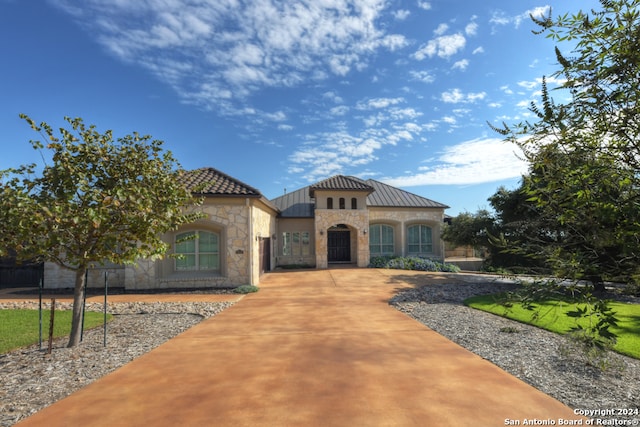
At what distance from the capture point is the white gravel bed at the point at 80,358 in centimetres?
457

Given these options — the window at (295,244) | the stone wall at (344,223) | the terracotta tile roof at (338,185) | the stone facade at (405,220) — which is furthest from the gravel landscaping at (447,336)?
the stone facade at (405,220)

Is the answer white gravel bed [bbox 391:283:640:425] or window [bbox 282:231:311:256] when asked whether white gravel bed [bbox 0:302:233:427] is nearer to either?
white gravel bed [bbox 391:283:640:425]

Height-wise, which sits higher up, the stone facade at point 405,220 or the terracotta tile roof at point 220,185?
the terracotta tile roof at point 220,185

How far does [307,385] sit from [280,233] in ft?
61.5

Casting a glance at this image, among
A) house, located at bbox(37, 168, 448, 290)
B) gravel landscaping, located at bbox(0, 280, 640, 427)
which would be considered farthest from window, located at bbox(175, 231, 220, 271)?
gravel landscaping, located at bbox(0, 280, 640, 427)

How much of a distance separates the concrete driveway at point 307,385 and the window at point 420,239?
17110mm

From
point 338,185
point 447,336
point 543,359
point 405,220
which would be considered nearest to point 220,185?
point 338,185

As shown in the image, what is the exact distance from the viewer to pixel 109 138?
23.3 feet

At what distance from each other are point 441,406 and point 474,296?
937 cm

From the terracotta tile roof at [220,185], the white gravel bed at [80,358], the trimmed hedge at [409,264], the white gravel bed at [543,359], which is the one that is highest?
the terracotta tile roof at [220,185]

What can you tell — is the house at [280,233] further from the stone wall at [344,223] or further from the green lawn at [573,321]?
the green lawn at [573,321]

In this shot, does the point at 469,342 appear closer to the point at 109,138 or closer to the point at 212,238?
the point at 109,138

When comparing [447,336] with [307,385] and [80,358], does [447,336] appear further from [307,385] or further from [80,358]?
[80,358]

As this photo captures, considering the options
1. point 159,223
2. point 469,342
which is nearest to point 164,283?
point 159,223
